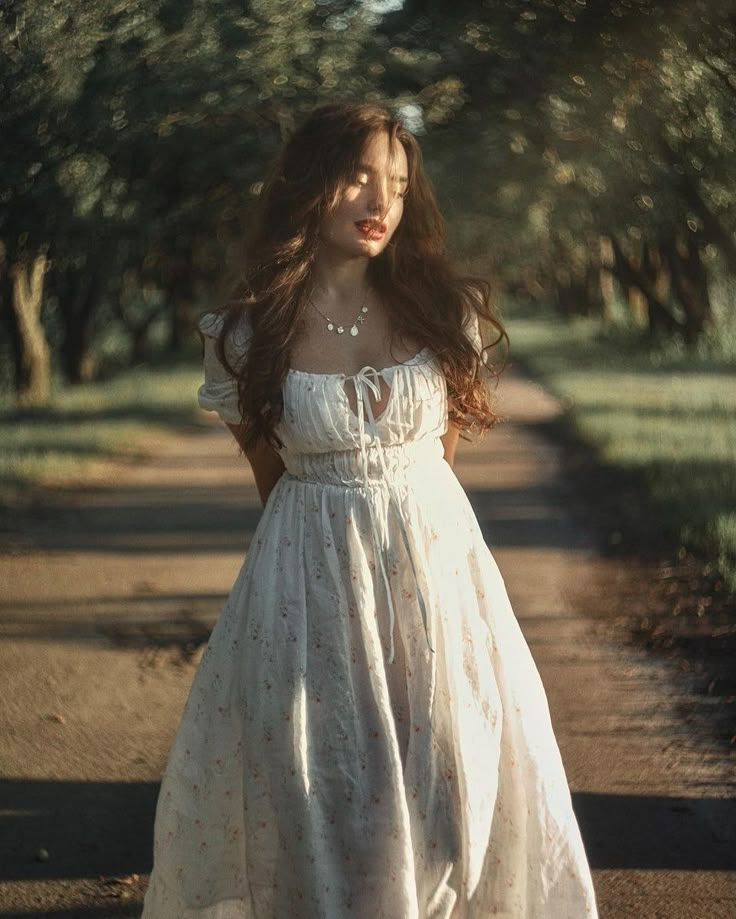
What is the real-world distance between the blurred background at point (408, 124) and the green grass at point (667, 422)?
40 mm

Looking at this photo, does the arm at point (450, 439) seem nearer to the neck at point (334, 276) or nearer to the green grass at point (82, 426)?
the neck at point (334, 276)

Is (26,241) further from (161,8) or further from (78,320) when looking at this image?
(78,320)

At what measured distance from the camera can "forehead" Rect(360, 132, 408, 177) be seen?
3115 mm

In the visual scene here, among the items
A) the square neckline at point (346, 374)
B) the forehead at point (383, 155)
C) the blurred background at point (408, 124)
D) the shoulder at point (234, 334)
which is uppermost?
the forehead at point (383, 155)

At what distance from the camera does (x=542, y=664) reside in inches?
248

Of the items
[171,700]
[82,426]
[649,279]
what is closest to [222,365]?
[171,700]

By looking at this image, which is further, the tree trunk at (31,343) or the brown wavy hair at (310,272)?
the tree trunk at (31,343)

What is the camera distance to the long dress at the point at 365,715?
118 inches

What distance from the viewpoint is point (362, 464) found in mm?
3105

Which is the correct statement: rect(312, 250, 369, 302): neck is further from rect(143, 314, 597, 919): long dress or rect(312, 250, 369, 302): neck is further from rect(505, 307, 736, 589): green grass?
rect(505, 307, 736, 589): green grass

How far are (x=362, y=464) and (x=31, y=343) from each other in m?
17.6

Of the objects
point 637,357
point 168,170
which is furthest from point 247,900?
point 637,357

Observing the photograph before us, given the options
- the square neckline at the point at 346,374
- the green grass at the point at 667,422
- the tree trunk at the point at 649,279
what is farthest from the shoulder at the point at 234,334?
the tree trunk at the point at 649,279

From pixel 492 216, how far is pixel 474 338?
3088 centimetres
